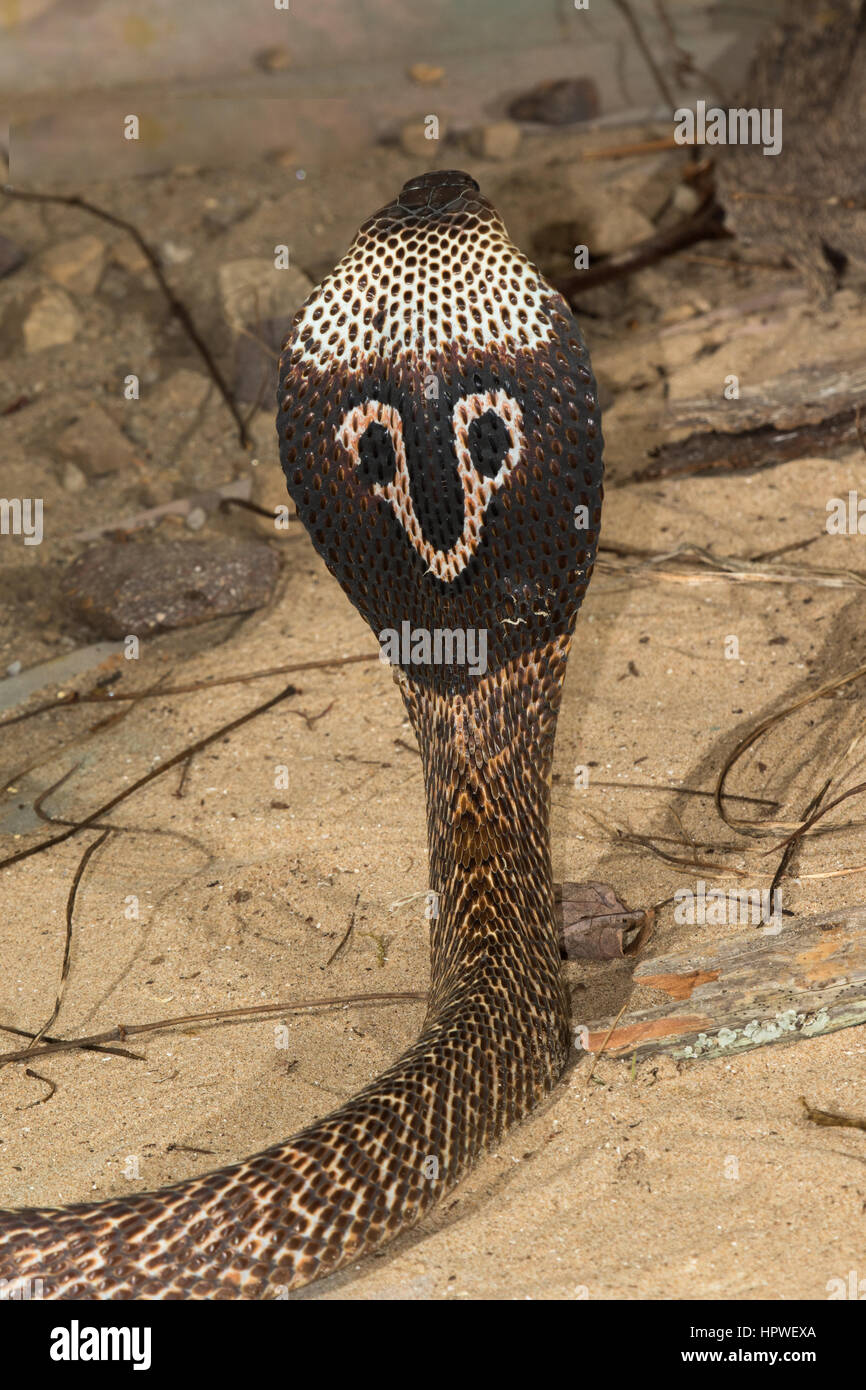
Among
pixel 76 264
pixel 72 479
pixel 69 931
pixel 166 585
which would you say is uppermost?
pixel 76 264

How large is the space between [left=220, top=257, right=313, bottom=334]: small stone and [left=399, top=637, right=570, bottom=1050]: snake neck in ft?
9.68

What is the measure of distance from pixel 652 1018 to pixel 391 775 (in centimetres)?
111

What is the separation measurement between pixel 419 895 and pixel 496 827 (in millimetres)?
447

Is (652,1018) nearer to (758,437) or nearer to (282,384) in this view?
(282,384)

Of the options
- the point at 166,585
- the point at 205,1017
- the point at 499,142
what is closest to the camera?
the point at 205,1017

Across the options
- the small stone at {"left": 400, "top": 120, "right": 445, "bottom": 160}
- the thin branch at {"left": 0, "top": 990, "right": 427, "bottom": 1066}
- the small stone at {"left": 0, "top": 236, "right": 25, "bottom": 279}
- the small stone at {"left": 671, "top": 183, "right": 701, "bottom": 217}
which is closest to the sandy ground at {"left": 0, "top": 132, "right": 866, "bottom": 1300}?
the thin branch at {"left": 0, "top": 990, "right": 427, "bottom": 1066}

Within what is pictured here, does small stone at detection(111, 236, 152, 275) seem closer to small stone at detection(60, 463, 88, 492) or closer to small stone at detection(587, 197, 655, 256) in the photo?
small stone at detection(60, 463, 88, 492)

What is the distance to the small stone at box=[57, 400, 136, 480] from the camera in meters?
Result: 4.89

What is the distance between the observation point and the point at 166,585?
4145mm

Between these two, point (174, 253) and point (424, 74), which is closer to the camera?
point (174, 253)

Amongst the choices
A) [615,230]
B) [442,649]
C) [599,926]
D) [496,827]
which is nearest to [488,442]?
[442,649]

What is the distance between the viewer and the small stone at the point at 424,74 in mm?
6695

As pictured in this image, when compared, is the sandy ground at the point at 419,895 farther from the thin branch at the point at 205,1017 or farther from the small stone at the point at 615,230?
the small stone at the point at 615,230

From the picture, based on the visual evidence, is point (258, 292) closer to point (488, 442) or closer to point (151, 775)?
point (151, 775)
